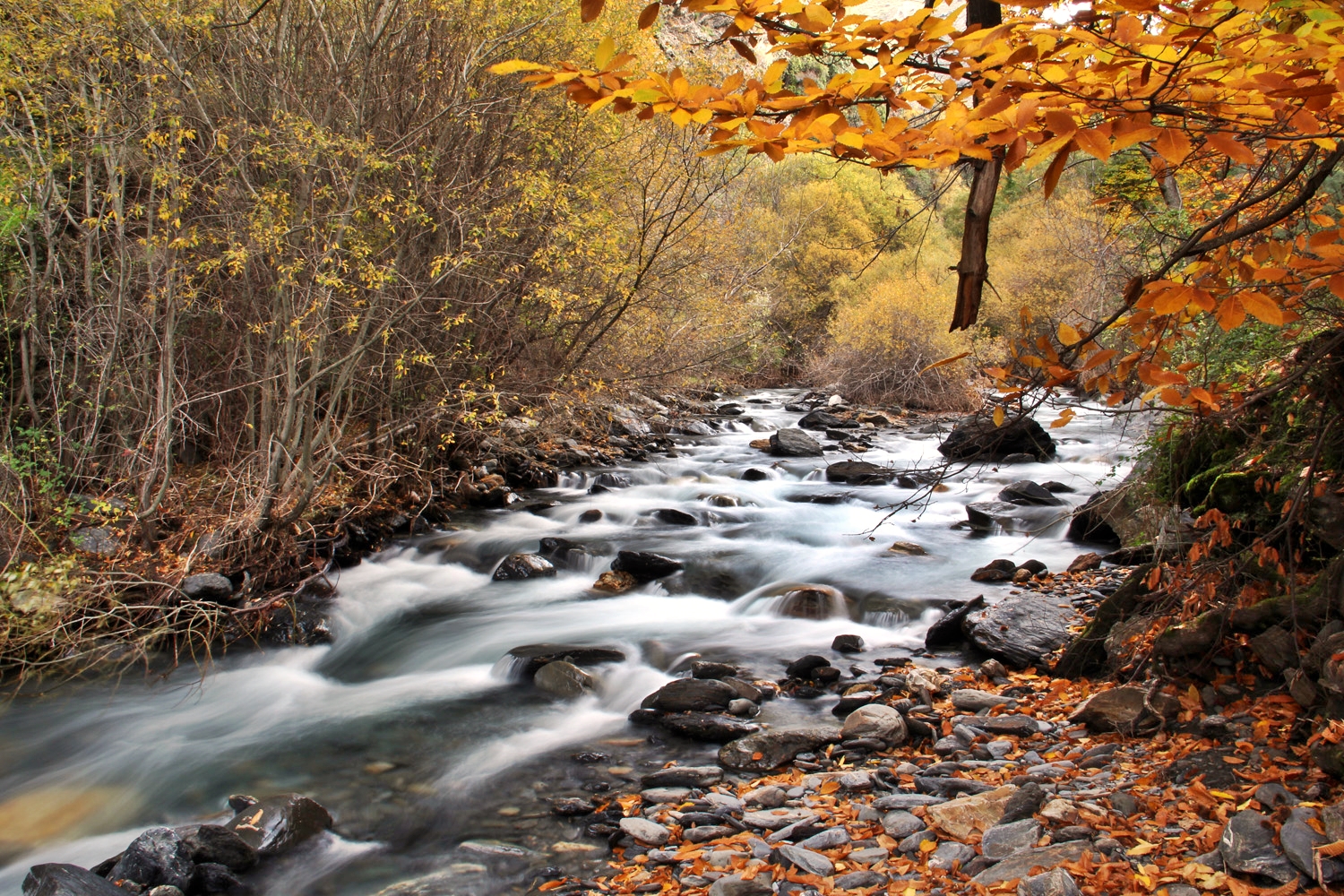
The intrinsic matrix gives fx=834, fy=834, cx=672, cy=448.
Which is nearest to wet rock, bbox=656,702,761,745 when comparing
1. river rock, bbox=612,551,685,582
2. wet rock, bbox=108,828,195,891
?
wet rock, bbox=108,828,195,891

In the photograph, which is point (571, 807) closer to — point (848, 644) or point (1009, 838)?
point (1009, 838)

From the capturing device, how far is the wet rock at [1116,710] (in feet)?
14.3

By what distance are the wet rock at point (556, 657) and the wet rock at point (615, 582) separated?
1728 millimetres

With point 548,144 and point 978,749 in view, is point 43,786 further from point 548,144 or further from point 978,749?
point 548,144

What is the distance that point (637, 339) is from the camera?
13242mm

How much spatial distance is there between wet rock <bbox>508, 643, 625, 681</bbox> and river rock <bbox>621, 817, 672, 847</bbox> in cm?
268

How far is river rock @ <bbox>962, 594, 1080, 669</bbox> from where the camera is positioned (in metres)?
6.19

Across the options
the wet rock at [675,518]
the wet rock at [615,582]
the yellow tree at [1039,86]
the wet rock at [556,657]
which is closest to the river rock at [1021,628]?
the wet rock at [556,657]

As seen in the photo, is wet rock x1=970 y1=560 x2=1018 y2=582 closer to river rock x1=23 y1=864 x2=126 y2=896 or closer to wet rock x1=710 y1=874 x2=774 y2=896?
wet rock x1=710 y1=874 x2=774 y2=896

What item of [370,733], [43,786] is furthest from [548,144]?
[43,786]

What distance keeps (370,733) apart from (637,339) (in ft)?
26.9

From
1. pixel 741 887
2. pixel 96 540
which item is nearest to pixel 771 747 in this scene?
pixel 741 887

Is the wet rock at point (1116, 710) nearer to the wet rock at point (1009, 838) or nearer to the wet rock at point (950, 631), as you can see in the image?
the wet rock at point (1009, 838)

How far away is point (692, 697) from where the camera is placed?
19.9 ft
